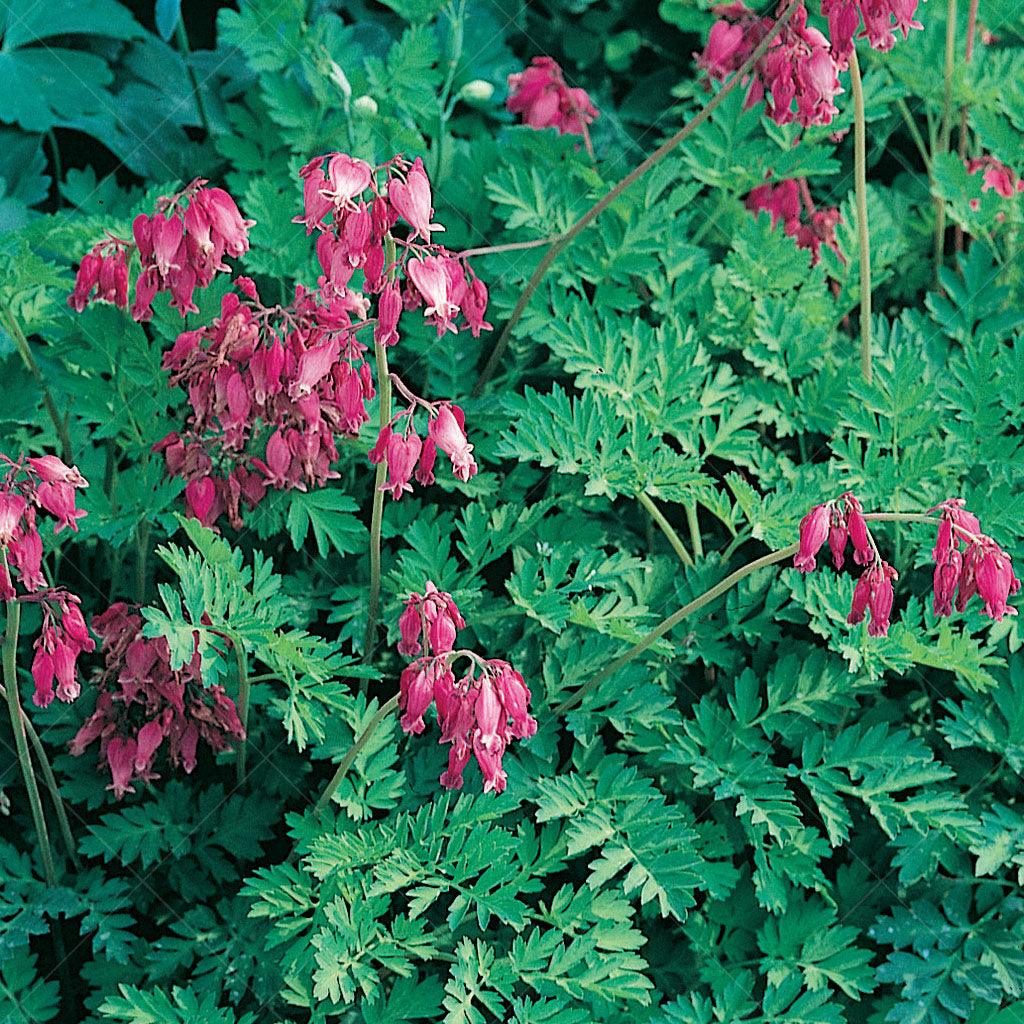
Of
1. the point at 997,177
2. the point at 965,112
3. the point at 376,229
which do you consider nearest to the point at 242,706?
the point at 376,229

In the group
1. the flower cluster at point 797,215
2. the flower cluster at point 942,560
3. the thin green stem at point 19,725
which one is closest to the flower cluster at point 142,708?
the thin green stem at point 19,725

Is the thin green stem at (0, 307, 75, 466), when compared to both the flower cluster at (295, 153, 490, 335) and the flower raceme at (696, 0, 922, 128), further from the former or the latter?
the flower raceme at (696, 0, 922, 128)

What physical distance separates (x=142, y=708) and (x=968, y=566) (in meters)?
1.42

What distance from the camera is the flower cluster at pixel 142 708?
7.07 ft

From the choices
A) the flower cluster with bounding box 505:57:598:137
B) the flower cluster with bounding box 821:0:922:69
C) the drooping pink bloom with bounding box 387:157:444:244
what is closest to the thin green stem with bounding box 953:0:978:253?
the flower cluster with bounding box 505:57:598:137

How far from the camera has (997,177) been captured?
10.5ft

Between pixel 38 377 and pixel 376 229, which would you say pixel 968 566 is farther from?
pixel 38 377

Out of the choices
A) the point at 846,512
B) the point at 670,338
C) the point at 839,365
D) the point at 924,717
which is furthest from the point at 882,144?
the point at 846,512

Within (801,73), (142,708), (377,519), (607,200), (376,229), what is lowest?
(142,708)

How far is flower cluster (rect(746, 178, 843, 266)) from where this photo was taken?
10.4 feet

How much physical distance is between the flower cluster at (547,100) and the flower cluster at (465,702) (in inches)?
62.0

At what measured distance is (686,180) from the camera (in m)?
3.51

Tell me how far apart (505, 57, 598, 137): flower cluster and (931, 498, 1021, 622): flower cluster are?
62.2 inches

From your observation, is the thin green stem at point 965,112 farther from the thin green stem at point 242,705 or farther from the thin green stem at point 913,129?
the thin green stem at point 242,705
